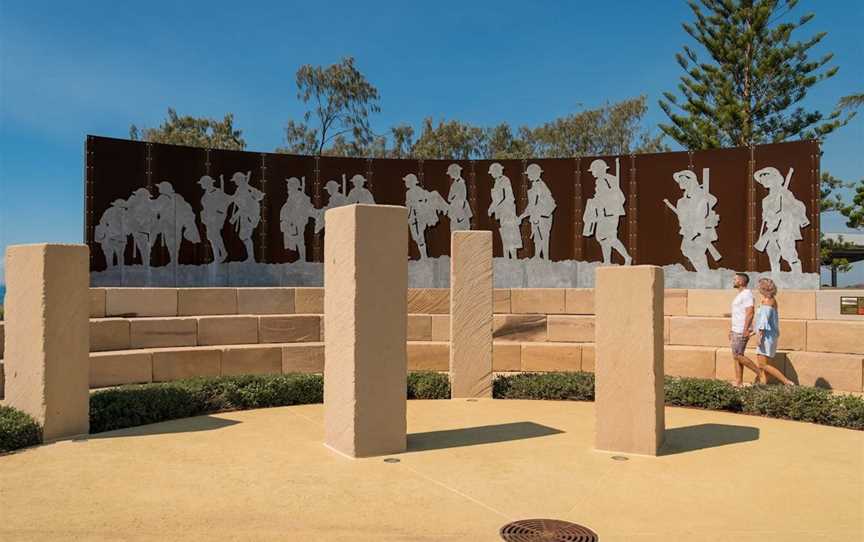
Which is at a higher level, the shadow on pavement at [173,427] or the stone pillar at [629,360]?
the stone pillar at [629,360]

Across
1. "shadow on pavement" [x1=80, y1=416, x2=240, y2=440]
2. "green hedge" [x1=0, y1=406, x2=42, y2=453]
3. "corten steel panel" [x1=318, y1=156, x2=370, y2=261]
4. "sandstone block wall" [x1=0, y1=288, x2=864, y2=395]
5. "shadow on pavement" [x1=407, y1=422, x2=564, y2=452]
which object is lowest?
"shadow on pavement" [x1=407, y1=422, x2=564, y2=452]

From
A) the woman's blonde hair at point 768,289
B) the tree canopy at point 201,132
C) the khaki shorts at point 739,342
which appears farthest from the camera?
the tree canopy at point 201,132

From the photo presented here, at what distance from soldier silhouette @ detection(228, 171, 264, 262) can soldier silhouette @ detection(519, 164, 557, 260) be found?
20.4ft

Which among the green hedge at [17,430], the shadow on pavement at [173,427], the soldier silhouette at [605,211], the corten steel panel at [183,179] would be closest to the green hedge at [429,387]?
the shadow on pavement at [173,427]

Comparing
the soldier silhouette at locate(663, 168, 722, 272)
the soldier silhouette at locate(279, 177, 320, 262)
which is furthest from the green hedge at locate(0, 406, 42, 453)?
the soldier silhouette at locate(663, 168, 722, 272)

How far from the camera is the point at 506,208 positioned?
53.4ft

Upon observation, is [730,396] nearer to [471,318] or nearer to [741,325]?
[741,325]

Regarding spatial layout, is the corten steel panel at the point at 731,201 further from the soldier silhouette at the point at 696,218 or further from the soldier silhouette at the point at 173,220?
the soldier silhouette at the point at 173,220

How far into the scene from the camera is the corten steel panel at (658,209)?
49.5ft

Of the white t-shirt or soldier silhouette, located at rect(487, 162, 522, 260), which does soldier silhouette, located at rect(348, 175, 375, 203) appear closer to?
soldier silhouette, located at rect(487, 162, 522, 260)

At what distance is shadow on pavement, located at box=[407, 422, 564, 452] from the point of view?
23.7 feet

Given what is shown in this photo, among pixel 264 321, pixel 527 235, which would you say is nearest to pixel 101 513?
pixel 264 321

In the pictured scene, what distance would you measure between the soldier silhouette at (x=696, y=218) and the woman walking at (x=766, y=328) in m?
5.07

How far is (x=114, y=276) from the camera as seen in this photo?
46.1ft
